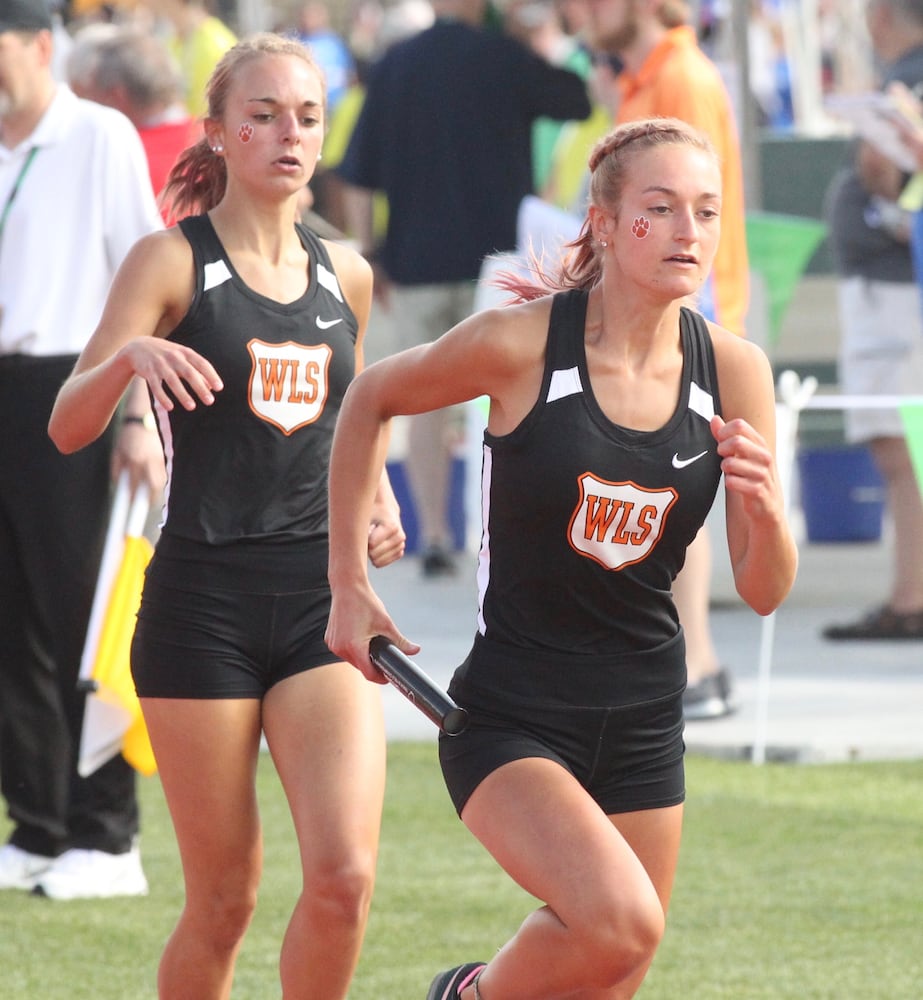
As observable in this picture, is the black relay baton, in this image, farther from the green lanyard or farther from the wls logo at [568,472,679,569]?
the green lanyard

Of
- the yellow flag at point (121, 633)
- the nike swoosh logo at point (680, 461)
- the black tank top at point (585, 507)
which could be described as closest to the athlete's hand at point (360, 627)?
the black tank top at point (585, 507)

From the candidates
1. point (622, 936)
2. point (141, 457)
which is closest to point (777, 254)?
point (141, 457)

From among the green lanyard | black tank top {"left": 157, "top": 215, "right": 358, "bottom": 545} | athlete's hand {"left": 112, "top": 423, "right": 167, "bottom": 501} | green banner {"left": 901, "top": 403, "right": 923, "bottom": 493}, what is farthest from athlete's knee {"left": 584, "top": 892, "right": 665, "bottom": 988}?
green banner {"left": 901, "top": 403, "right": 923, "bottom": 493}

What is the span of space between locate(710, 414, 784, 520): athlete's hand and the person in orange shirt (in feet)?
→ 12.4

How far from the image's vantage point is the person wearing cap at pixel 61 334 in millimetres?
5523

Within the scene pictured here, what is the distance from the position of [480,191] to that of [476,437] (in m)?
1.52

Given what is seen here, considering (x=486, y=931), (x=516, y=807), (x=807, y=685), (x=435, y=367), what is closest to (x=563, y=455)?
(x=435, y=367)

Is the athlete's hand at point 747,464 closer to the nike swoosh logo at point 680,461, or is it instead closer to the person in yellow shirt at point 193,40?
the nike swoosh logo at point 680,461

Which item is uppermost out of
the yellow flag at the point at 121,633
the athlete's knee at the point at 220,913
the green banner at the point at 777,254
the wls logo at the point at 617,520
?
the green banner at the point at 777,254

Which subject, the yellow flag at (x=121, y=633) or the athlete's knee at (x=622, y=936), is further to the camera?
the yellow flag at (x=121, y=633)

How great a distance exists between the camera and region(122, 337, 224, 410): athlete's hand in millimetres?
3660

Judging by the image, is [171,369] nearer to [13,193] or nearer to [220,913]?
[220,913]

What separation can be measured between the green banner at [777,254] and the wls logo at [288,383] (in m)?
5.60

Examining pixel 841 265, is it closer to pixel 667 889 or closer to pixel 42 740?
pixel 42 740
